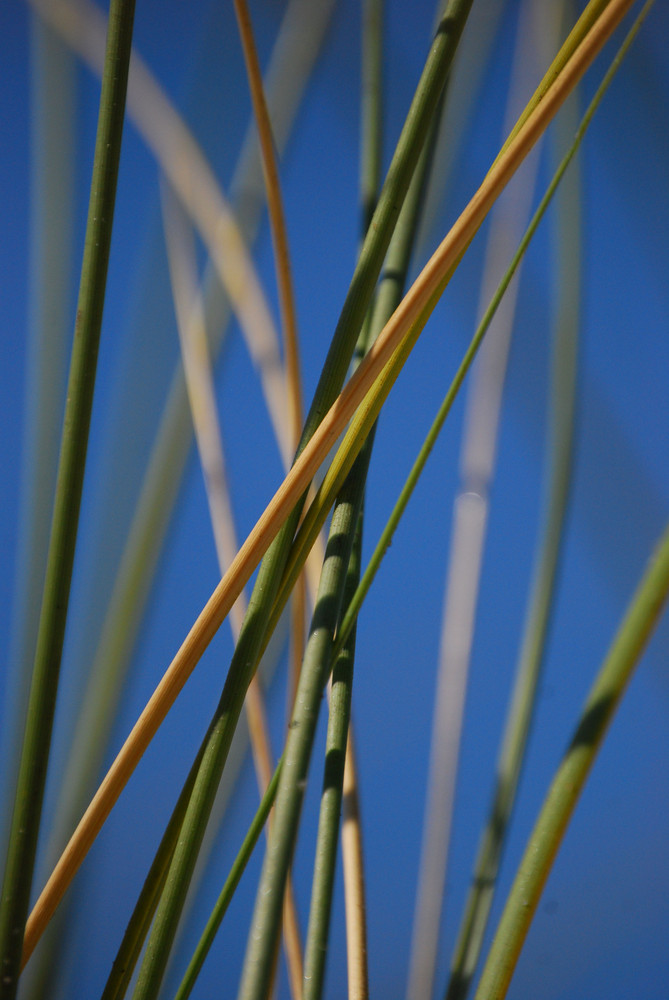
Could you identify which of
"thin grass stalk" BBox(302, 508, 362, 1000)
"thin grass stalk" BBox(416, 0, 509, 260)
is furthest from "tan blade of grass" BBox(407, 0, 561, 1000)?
"thin grass stalk" BBox(302, 508, 362, 1000)

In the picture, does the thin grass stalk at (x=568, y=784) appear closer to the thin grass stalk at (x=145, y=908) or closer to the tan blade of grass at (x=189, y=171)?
the thin grass stalk at (x=145, y=908)

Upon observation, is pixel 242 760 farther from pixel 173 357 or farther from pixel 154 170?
pixel 154 170

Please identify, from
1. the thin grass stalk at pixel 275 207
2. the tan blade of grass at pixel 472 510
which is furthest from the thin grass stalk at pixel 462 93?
the thin grass stalk at pixel 275 207

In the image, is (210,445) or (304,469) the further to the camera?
(210,445)

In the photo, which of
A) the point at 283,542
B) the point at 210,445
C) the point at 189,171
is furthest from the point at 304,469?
the point at 189,171

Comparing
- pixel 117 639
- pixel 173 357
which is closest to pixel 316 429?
pixel 117 639

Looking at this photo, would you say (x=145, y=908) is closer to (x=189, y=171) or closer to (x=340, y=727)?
(x=340, y=727)
